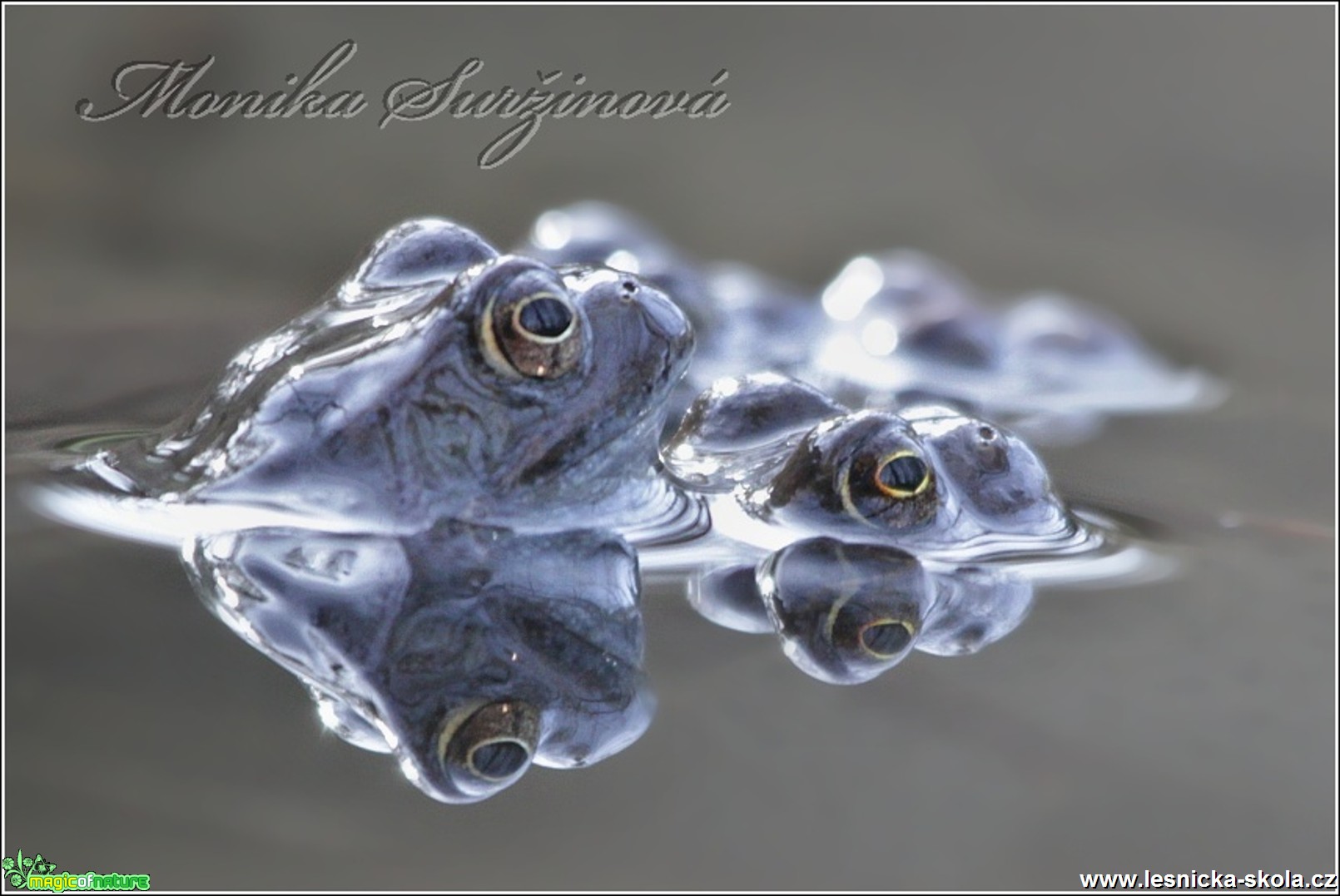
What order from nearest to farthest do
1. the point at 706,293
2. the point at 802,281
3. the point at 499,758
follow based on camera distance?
the point at 499,758 < the point at 706,293 < the point at 802,281

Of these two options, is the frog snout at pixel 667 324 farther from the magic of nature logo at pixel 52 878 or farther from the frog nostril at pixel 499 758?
the magic of nature logo at pixel 52 878

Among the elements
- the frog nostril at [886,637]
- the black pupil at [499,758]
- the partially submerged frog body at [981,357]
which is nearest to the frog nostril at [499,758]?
the black pupil at [499,758]

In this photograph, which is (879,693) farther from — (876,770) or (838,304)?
(838,304)

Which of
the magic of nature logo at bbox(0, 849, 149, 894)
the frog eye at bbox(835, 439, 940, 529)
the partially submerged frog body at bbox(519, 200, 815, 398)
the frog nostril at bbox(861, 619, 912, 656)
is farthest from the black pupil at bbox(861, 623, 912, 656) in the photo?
the partially submerged frog body at bbox(519, 200, 815, 398)

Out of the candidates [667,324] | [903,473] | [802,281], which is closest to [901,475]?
[903,473]

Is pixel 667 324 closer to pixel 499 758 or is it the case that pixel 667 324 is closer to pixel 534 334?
pixel 534 334
